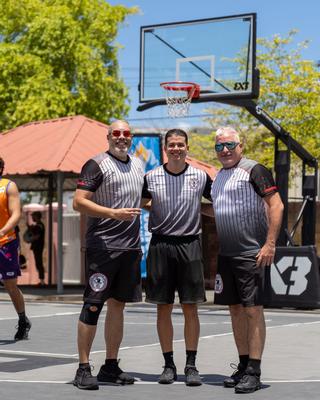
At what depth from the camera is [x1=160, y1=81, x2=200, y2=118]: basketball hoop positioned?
18.5 metres

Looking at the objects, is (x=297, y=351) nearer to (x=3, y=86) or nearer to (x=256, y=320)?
(x=256, y=320)

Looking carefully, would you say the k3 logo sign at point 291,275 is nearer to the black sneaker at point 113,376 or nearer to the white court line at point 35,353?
the white court line at point 35,353

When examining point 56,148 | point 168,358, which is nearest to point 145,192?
point 168,358

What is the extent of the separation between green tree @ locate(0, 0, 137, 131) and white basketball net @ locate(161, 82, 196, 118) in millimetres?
18530

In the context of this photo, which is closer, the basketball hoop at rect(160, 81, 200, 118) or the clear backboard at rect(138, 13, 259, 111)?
the basketball hoop at rect(160, 81, 200, 118)

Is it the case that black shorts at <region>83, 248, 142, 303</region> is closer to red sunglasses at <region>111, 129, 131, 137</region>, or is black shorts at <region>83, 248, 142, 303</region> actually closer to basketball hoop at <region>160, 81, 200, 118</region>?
red sunglasses at <region>111, 129, 131, 137</region>

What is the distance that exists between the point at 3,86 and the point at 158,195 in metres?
30.1

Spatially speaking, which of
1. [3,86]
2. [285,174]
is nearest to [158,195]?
[285,174]

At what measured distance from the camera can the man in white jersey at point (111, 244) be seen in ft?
27.2

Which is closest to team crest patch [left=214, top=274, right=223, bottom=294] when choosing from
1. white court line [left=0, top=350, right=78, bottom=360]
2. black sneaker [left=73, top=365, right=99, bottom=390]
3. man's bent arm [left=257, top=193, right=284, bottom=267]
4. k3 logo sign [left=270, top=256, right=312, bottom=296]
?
man's bent arm [left=257, top=193, right=284, bottom=267]

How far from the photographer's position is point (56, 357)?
10086mm

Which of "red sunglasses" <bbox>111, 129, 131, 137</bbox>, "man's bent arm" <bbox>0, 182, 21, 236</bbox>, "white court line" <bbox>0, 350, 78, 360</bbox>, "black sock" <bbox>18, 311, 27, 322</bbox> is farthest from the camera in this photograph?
"black sock" <bbox>18, 311, 27, 322</bbox>

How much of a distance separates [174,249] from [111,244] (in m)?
0.51

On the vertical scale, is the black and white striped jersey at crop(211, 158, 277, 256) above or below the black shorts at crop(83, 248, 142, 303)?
above
